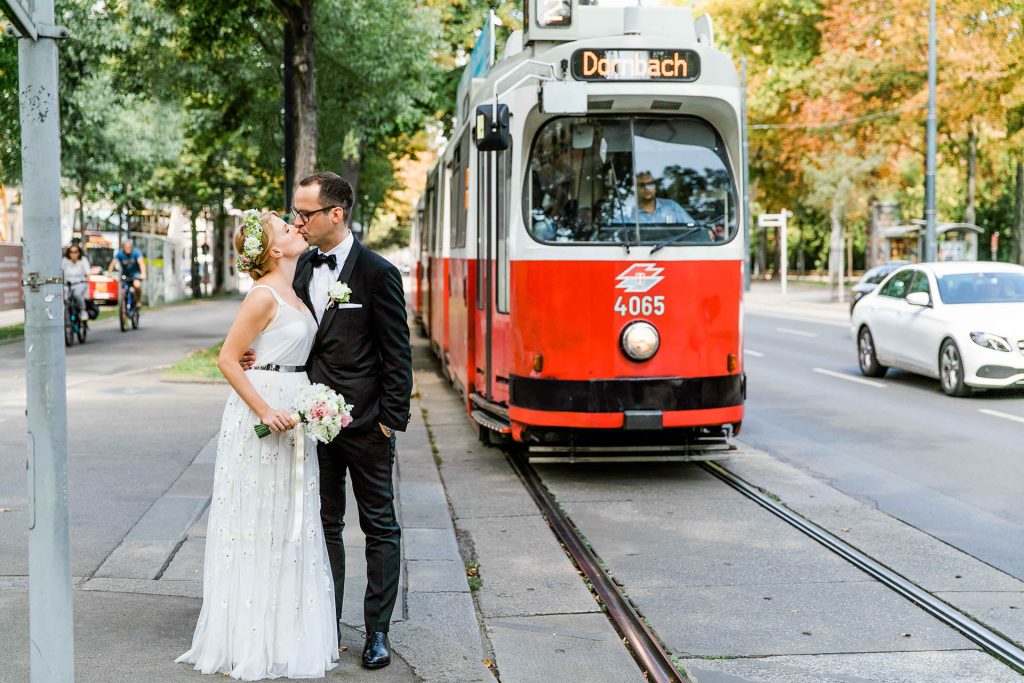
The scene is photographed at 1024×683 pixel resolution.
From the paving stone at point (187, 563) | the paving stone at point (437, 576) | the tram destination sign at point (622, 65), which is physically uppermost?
the tram destination sign at point (622, 65)

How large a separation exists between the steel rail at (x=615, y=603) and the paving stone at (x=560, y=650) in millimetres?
54

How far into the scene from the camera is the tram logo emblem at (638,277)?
28.8 ft

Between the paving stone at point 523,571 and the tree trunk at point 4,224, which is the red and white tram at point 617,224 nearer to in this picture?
the paving stone at point 523,571

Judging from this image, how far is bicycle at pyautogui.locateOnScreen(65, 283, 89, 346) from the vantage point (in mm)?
20891

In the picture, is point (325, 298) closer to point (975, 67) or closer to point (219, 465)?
point (219, 465)

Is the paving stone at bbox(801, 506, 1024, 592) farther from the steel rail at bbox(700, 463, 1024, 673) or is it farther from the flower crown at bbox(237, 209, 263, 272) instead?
the flower crown at bbox(237, 209, 263, 272)

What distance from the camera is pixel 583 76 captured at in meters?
8.79

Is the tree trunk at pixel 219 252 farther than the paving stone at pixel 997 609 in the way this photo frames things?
Yes

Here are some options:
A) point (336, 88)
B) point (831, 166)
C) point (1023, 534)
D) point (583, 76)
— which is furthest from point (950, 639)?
point (831, 166)

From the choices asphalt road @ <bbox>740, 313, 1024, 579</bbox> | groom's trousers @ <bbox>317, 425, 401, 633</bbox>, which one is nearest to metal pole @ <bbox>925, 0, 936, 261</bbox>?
asphalt road @ <bbox>740, 313, 1024, 579</bbox>

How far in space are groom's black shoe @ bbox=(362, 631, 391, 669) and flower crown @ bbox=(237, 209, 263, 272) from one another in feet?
4.84

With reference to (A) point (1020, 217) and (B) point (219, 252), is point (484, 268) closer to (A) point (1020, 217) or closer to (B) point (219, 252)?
(A) point (1020, 217)

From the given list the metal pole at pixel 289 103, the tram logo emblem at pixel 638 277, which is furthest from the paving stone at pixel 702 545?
the metal pole at pixel 289 103

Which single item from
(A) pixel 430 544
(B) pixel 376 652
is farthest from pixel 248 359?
(A) pixel 430 544
